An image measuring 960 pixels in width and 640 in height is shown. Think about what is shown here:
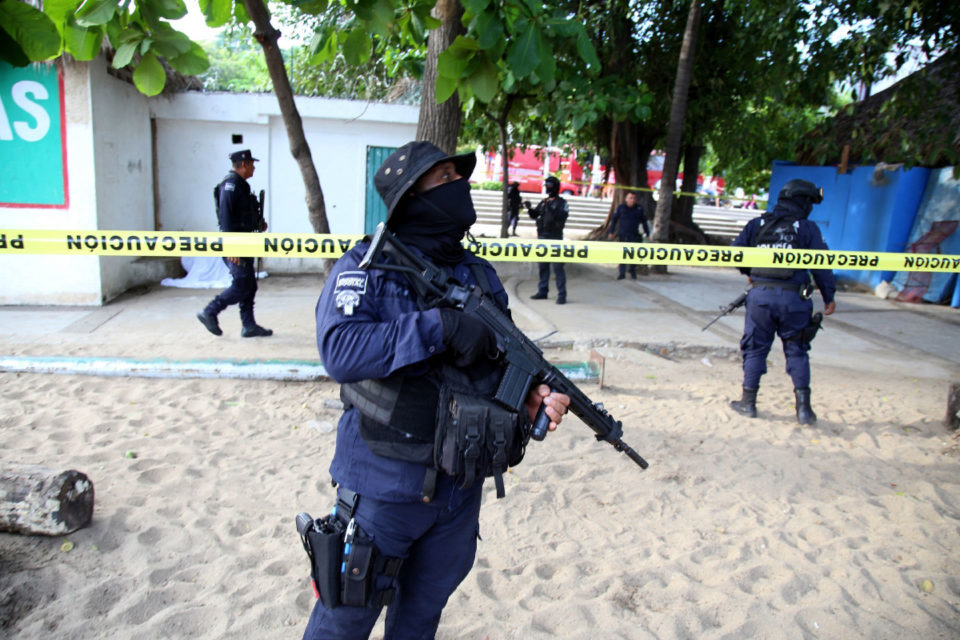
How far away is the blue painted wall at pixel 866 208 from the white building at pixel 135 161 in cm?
802

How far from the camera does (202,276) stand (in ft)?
30.6

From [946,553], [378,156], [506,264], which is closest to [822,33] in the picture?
[506,264]

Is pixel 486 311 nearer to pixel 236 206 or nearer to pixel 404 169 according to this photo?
pixel 404 169

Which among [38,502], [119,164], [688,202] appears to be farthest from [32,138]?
[688,202]

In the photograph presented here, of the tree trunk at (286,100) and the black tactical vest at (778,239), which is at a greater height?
the tree trunk at (286,100)

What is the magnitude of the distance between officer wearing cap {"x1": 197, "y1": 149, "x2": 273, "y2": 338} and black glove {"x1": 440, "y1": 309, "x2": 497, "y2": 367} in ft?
15.6

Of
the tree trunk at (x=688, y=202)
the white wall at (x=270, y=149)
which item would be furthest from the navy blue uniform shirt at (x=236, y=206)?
the tree trunk at (x=688, y=202)

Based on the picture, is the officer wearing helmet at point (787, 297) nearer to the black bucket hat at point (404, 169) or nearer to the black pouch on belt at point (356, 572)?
the black bucket hat at point (404, 169)

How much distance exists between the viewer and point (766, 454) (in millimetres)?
4336

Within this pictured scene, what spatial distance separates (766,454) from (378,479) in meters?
3.35

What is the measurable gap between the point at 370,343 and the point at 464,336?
254 mm

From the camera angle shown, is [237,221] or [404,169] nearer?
[404,169]

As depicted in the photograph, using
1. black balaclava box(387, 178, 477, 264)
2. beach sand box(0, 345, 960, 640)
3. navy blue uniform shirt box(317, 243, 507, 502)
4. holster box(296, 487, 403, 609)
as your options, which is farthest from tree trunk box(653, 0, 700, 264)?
holster box(296, 487, 403, 609)

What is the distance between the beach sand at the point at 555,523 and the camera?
262 cm
